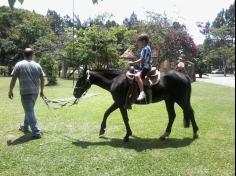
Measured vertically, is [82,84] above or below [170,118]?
above

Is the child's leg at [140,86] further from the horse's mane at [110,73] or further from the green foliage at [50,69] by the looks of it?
the green foliage at [50,69]

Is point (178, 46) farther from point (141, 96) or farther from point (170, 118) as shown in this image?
point (141, 96)

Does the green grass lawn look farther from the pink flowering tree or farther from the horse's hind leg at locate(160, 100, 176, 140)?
the pink flowering tree

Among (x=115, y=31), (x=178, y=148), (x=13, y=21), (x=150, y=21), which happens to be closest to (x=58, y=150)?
(x=178, y=148)

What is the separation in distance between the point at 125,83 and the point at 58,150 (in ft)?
6.73

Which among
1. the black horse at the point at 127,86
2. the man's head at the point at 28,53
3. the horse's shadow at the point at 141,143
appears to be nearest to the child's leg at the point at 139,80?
the black horse at the point at 127,86

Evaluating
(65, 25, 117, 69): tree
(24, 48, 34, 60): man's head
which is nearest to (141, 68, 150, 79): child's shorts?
(24, 48, 34, 60): man's head

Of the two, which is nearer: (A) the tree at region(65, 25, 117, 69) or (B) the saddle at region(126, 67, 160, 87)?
(B) the saddle at region(126, 67, 160, 87)

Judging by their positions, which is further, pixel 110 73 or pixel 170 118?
pixel 170 118

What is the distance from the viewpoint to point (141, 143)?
7.80 m

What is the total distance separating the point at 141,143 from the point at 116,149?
0.79 meters

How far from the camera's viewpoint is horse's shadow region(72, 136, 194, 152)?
293 inches

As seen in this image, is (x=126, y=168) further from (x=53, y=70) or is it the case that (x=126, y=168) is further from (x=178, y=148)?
(x=53, y=70)

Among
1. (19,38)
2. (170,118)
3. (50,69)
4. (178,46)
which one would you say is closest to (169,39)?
(178,46)
